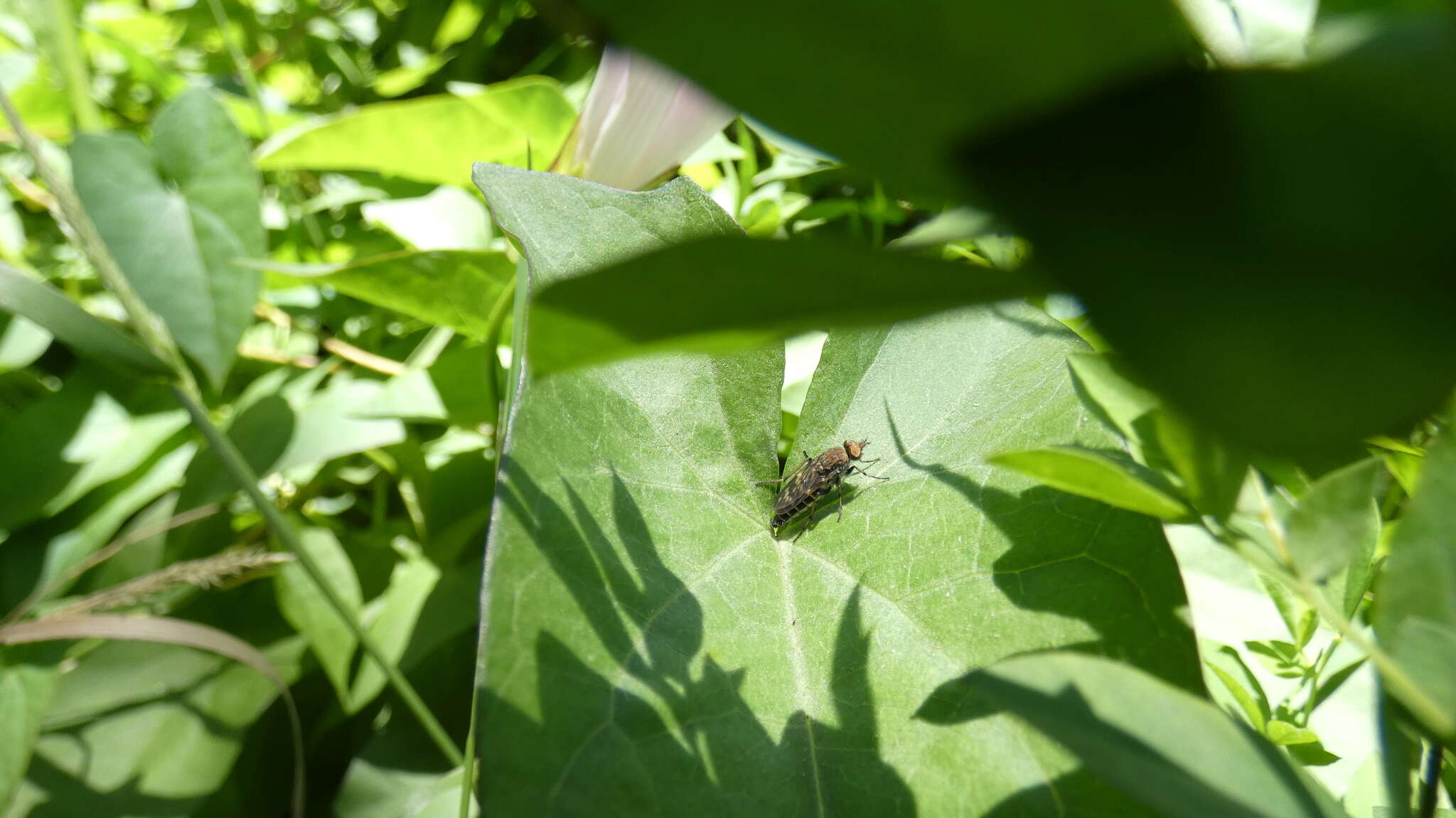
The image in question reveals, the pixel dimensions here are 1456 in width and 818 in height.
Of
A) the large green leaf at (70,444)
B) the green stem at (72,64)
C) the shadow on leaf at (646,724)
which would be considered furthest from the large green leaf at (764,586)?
the green stem at (72,64)

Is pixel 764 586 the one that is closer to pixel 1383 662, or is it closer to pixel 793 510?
pixel 793 510

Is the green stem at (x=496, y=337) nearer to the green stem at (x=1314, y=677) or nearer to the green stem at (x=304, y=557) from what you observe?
the green stem at (x=304, y=557)

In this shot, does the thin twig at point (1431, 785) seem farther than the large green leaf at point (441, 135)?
No

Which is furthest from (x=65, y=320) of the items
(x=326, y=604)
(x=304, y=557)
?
(x=326, y=604)

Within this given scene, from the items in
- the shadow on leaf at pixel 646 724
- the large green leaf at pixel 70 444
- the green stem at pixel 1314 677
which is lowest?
the large green leaf at pixel 70 444

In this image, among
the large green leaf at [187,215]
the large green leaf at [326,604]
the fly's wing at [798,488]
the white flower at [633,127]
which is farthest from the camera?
the large green leaf at [187,215]

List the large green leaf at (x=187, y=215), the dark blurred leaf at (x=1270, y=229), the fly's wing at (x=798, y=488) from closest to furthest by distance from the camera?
the dark blurred leaf at (x=1270, y=229), the fly's wing at (x=798, y=488), the large green leaf at (x=187, y=215)
